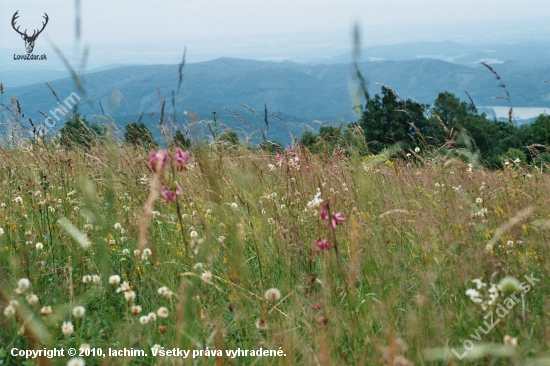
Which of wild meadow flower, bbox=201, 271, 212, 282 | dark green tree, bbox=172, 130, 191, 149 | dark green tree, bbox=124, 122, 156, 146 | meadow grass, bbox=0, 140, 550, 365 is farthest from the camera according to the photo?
dark green tree, bbox=172, 130, 191, 149

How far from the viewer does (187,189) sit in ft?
11.8

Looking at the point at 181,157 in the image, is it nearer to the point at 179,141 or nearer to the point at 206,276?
the point at 206,276

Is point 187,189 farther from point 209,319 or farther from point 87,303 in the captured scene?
point 209,319

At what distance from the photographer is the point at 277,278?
95.7 inches

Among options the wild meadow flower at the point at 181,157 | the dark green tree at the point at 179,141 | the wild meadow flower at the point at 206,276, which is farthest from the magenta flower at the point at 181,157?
the dark green tree at the point at 179,141

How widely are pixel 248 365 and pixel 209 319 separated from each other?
28cm

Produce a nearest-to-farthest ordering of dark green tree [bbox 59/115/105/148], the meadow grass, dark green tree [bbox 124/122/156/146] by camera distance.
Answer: the meadow grass, dark green tree [bbox 124/122/156/146], dark green tree [bbox 59/115/105/148]

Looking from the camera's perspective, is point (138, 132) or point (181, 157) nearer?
point (181, 157)

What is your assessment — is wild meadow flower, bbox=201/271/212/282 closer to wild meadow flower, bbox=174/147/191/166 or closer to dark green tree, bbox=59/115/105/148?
wild meadow flower, bbox=174/147/191/166

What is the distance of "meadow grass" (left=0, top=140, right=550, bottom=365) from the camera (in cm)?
171

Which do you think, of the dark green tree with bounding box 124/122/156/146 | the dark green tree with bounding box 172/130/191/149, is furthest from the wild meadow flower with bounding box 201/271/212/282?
the dark green tree with bounding box 172/130/191/149

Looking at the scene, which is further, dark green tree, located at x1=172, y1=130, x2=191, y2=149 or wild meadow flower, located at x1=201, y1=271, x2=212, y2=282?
dark green tree, located at x1=172, y1=130, x2=191, y2=149

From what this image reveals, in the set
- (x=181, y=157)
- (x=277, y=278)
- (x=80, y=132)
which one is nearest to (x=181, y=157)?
(x=181, y=157)

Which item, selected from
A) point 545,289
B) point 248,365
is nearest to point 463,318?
point 545,289
